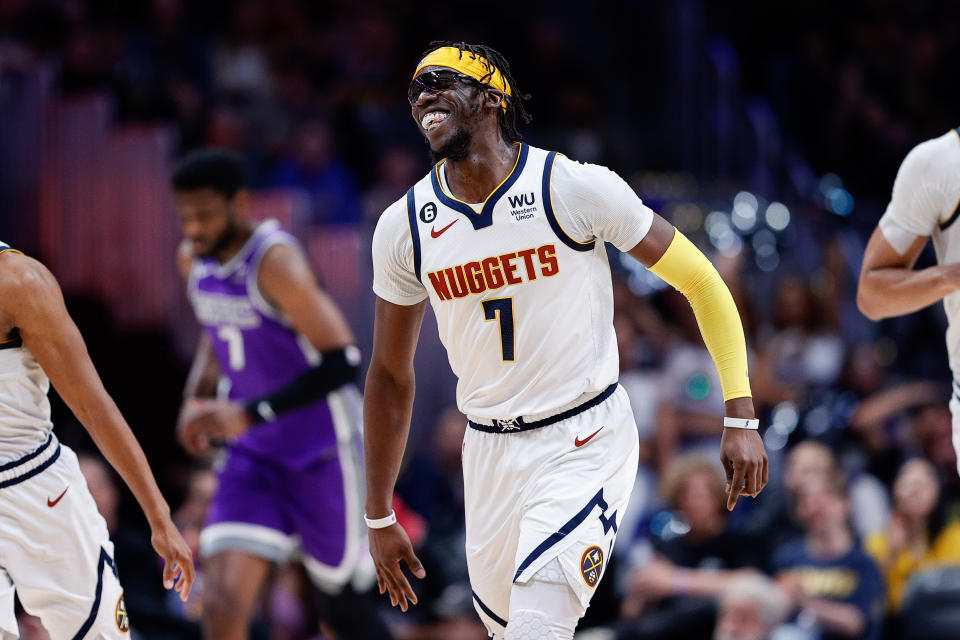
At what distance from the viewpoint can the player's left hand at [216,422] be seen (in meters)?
5.86

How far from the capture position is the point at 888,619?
7820 mm

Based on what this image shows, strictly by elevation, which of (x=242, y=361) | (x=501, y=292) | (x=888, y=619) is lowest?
(x=888, y=619)

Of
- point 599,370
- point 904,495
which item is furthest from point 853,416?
point 599,370

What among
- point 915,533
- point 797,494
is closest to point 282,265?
point 797,494

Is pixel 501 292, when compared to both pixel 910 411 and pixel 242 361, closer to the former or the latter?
pixel 242 361

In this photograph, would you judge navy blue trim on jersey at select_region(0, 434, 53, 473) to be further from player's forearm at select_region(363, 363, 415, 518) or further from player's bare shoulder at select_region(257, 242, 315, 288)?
player's bare shoulder at select_region(257, 242, 315, 288)

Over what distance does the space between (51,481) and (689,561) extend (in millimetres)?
4707

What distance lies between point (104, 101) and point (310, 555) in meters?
5.31

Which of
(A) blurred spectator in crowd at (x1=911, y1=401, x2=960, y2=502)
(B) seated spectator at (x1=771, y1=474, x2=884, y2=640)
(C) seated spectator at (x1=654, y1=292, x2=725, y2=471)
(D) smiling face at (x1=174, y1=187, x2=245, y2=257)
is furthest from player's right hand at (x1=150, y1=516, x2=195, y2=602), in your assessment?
(A) blurred spectator in crowd at (x1=911, y1=401, x2=960, y2=502)

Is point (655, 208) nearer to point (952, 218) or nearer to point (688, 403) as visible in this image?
point (688, 403)

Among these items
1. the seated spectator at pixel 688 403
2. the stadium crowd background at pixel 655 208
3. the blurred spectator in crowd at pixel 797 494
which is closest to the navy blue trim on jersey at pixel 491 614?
the stadium crowd background at pixel 655 208

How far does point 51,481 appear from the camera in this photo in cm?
433

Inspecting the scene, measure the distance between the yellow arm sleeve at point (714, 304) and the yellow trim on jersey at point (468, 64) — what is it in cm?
84

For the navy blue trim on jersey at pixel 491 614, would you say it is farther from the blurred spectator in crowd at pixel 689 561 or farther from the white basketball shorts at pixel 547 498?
the blurred spectator in crowd at pixel 689 561
